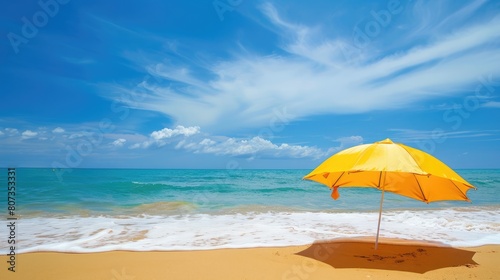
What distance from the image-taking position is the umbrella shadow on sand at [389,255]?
4.88 m

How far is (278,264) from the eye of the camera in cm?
490

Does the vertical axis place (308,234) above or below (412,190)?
below

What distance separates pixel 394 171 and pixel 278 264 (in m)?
2.32

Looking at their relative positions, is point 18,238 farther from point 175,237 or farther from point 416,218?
point 416,218

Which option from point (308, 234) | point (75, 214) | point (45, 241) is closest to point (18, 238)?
point (45, 241)

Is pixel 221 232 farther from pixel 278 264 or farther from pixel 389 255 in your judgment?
pixel 389 255

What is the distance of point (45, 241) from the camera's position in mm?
6828

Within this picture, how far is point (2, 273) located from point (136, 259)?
194 cm

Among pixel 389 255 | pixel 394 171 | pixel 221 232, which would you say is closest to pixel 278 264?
pixel 389 255

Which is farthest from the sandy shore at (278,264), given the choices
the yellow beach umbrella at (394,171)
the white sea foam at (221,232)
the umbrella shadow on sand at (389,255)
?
the yellow beach umbrella at (394,171)

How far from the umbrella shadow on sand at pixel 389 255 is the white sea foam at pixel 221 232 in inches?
29.2

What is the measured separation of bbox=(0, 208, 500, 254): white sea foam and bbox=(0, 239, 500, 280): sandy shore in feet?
1.97

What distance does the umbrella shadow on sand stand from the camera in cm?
488

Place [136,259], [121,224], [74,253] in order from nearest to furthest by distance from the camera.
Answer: [136,259]
[74,253]
[121,224]
